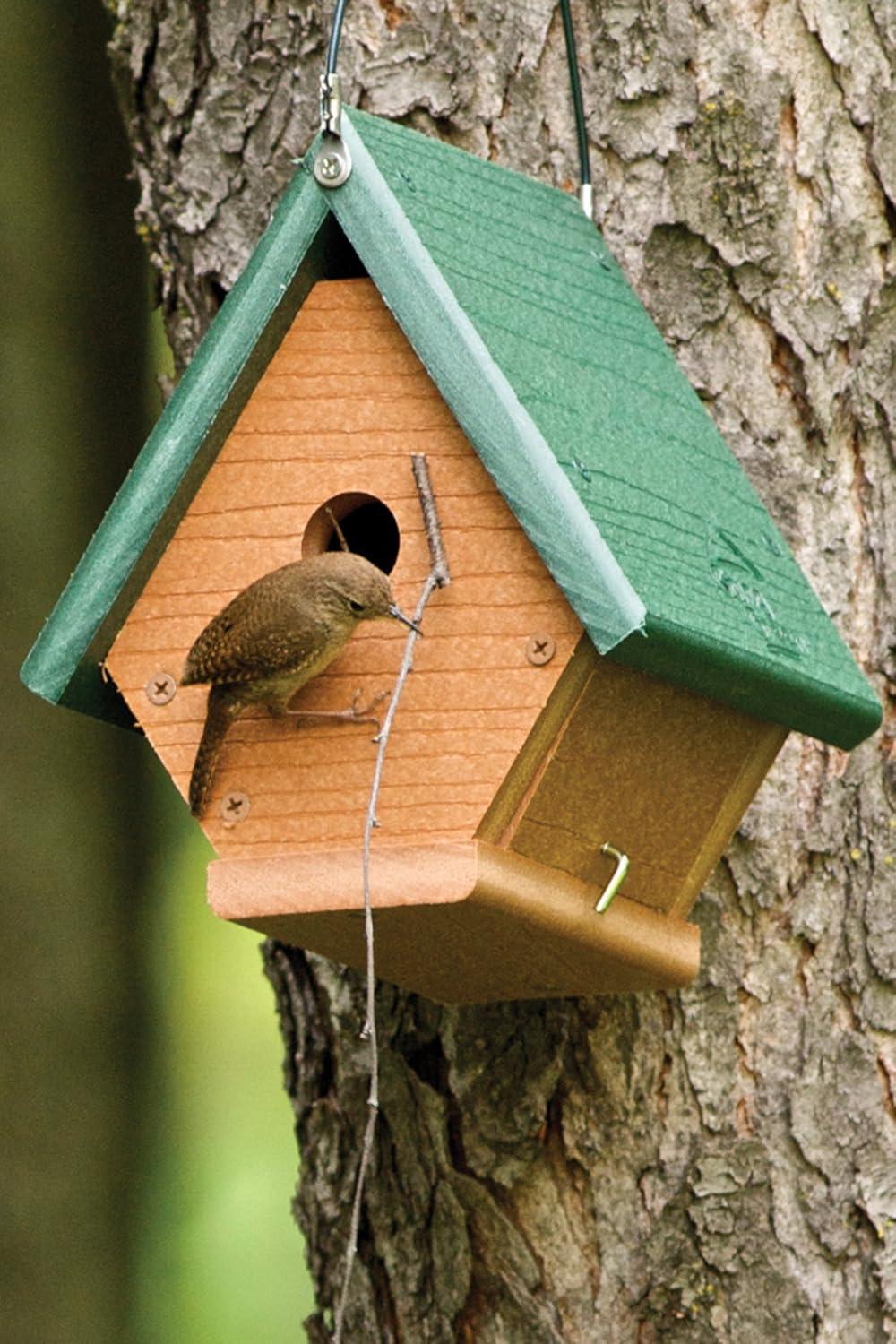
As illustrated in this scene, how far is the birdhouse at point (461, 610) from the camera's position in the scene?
214cm

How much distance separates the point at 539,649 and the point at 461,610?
4.2 inches

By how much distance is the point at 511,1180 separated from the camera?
9.10 ft

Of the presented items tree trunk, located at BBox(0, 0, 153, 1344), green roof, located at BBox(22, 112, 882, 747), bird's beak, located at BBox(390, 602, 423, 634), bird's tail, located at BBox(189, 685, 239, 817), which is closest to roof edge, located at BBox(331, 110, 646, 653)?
green roof, located at BBox(22, 112, 882, 747)

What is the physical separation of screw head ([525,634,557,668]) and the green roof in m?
0.07

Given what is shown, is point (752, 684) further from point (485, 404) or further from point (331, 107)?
point (331, 107)

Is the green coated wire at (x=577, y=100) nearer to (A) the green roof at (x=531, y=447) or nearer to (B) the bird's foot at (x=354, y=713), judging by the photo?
(A) the green roof at (x=531, y=447)

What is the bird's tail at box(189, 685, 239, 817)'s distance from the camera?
2.27m

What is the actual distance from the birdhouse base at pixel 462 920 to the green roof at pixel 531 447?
11.5 inches

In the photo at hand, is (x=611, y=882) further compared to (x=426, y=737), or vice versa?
(x=611, y=882)

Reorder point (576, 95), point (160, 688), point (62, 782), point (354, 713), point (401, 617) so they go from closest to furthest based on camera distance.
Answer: point (401, 617), point (354, 713), point (160, 688), point (576, 95), point (62, 782)

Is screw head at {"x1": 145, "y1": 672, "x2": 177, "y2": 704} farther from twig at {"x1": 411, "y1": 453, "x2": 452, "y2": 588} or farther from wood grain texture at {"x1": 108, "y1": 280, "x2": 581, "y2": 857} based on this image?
twig at {"x1": 411, "y1": 453, "x2": 452, "y2": 588}

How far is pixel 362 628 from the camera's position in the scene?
2277 mm

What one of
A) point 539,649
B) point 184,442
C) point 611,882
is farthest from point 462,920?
point 184,442

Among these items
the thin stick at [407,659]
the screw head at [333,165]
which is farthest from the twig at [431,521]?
the screw head at [333,165]
